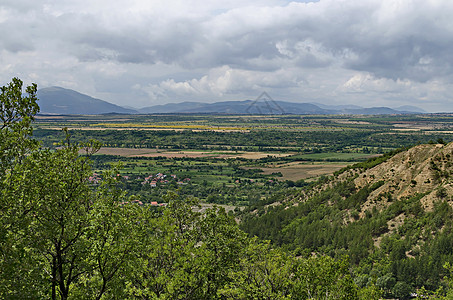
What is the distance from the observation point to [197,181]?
15500 cm

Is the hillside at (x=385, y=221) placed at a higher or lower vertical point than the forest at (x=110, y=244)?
lower

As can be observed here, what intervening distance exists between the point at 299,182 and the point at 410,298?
96513 millimetres

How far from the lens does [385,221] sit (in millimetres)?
61562

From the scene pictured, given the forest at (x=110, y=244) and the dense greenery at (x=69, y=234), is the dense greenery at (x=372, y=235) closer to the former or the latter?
the forest at (x=110, y=244)

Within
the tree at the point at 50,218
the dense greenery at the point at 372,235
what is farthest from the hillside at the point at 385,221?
the tree at the point at 50,218

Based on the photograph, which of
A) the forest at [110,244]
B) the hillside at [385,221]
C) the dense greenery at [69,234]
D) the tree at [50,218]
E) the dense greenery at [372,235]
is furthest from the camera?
the hillside at [385,221]

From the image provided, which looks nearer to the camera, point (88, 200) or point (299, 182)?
point (88, 200)

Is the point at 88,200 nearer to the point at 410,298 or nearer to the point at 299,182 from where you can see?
the point at 410,298

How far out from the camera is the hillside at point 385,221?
162ft

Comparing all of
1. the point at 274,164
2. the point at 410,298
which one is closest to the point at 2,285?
the point at 410,298

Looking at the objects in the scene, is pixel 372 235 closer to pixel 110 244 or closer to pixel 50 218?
pixel 110 244

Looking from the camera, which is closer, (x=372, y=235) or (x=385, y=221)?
(x=372, y=235)

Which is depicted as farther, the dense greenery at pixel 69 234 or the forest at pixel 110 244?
the forest at pixel 110 244

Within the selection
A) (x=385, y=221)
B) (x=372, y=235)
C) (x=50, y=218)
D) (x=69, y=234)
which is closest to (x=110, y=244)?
(x=69, y=234)
